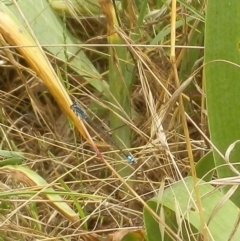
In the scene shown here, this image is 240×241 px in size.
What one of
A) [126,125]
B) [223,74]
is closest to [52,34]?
[126,125]

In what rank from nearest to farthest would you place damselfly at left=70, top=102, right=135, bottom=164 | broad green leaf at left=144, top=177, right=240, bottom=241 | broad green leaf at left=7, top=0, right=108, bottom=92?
broad green leaf at left=144, top=177, right=240, bottom=241, damselfly at left=70, top=102, right=135, bottom=164, broad green leaf at left=7, top=0, right=108, bottom=92

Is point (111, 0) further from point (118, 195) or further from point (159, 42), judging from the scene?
point (118, 195)

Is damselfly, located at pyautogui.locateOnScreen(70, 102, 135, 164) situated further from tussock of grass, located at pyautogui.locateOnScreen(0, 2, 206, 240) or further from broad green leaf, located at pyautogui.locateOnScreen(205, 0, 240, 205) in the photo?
broad green leaf, located at pyautogui.locateOnScreen(205, 0, 240, 205)

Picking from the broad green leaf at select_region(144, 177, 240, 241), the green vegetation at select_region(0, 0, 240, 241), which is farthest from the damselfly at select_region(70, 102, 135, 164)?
the broad green leaf at select_region(144, 177, 240, 241)

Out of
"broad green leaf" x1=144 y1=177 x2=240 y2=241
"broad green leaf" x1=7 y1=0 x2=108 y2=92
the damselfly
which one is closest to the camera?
"broad green leaf" x1=144 y1=177 x2=240 y2=241

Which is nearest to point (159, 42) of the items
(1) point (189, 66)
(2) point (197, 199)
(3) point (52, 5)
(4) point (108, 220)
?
(1) point (189, 66)

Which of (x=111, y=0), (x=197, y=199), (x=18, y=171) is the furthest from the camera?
(x=111, y=0)

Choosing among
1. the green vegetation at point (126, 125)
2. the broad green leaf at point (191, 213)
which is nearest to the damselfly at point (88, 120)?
the green vegetation at point (126, 125)
